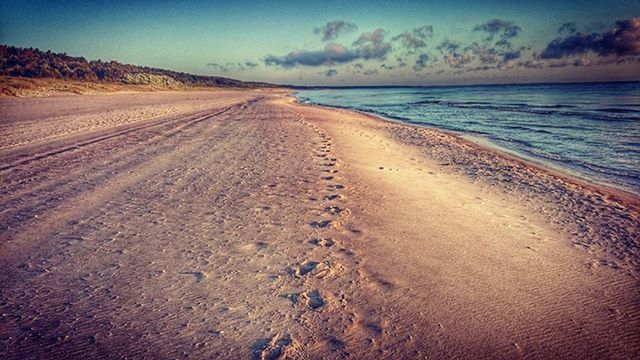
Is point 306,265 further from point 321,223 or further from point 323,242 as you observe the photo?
point 321,223

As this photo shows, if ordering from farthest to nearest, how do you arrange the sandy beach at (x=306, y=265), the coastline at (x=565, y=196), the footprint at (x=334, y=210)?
the footprint at (x=334, y=210)
the coastline at (x=565, y=196)
the sandy beach at (x=306, y=265)

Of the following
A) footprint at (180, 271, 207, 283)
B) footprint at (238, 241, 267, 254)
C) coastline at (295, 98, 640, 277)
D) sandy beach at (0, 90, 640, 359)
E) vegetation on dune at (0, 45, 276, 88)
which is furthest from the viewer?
vegetation on dune at (0, 45, 276, 88)

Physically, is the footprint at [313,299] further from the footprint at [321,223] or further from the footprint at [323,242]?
the footprint at [321,223]

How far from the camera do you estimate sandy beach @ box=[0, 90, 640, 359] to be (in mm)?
2846

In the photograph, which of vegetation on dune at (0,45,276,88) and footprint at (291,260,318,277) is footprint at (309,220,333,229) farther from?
vegetation on dune at (0,45,276,88)

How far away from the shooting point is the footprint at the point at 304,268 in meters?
3.75

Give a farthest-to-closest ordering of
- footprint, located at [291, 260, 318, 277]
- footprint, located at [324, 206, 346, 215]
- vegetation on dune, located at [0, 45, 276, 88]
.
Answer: vegetation on dune, located at [0, 45, 276, 88] → footprint, located at [324, 206, 346, 215] → footprint, located at [291, 260, 318, 277]

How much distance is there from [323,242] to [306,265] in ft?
2.02

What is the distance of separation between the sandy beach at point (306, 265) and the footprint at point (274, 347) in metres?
0.01

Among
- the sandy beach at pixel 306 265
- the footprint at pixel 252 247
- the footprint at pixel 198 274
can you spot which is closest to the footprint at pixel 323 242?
the sandy beach at pixel 306 265

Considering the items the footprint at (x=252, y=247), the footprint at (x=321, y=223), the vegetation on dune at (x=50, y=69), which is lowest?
the footprint at (x=321, y=223)

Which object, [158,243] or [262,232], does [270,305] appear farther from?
[158,243]

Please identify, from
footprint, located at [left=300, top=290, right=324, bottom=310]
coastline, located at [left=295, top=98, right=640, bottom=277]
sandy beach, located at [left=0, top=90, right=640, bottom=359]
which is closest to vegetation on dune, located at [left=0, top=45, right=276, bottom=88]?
sandy beach, located at [left=0, top=90, right=640, bottom=359]

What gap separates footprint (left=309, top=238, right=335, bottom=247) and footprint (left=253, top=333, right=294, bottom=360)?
170 cm
